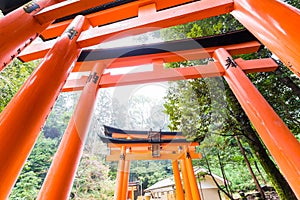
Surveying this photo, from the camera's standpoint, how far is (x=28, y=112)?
1.04m

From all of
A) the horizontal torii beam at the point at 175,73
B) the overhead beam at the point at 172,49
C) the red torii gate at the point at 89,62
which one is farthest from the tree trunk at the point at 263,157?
the overhead beam at the point at 172,49

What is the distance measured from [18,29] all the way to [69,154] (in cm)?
102

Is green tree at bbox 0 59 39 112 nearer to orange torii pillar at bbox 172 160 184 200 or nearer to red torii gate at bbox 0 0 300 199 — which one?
red torii gate at bbox 0 0 300 199

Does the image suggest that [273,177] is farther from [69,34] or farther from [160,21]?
[69,34]

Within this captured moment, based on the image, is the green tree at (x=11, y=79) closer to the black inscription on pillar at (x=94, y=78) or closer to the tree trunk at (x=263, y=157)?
the black inscription on pillar at (x=94, y=78)

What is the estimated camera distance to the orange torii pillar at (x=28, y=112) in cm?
88

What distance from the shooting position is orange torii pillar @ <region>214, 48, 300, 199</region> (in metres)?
1.15

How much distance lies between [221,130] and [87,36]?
11.4 feet

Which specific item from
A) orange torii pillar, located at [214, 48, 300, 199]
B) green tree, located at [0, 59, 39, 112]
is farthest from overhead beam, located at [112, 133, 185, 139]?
orange torii pillar, located at [214, 48, 300, 199]

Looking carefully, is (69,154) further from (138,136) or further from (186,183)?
(186,183)

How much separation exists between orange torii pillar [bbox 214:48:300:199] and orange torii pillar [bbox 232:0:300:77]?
0.65 metres

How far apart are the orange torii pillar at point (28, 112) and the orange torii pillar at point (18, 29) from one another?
184 mm

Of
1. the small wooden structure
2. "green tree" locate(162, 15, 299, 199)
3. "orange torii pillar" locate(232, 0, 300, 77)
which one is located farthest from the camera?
the small wooden structure

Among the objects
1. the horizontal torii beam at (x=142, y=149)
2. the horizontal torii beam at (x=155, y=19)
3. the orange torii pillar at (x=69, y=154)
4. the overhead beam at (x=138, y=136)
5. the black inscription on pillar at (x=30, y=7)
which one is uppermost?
the overhead beam at (x=138, y=136)
